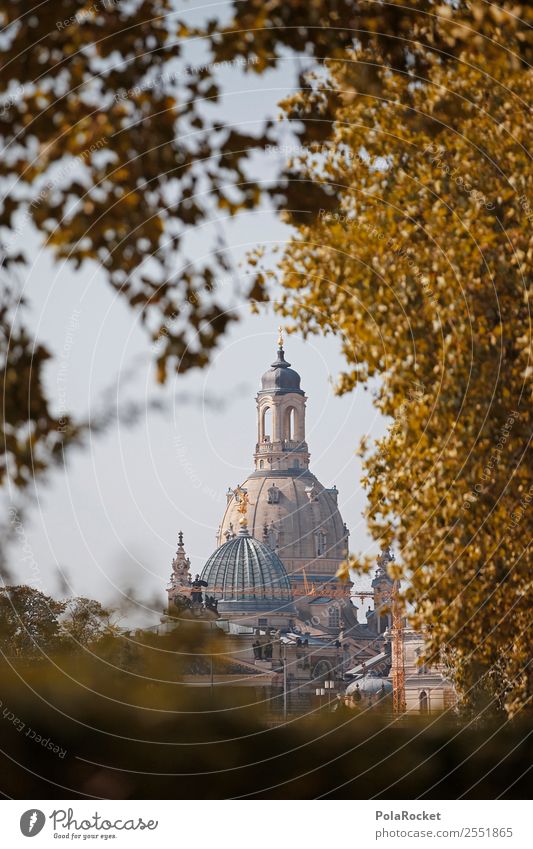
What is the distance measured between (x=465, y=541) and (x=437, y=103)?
3.04 metres

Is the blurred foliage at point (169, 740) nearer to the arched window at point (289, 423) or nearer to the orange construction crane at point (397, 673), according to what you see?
the orange construction crane at point (397, 673)

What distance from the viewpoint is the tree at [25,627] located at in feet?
35.7

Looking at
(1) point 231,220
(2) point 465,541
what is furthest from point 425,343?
(1) point 231,220

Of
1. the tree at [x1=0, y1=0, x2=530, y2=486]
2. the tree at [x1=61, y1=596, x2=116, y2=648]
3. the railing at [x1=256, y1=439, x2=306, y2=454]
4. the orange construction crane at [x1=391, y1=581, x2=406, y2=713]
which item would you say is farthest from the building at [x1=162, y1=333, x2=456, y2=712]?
the tree at [x1=0, y1=0, x2=530, y2=486]

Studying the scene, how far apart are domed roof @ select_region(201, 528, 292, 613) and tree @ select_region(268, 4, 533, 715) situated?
11338cm

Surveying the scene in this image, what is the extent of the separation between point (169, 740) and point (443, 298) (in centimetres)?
360

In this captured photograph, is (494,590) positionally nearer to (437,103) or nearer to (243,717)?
(243,717)

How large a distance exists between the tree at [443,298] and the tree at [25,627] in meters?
2.93

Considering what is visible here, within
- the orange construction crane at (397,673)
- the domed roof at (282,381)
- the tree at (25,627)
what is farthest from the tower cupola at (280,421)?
the tree at (25,627)

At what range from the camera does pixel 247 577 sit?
128750mm

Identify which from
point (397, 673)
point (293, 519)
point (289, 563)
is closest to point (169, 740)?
point (397, 673)

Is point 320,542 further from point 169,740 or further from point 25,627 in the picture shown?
point 169,740

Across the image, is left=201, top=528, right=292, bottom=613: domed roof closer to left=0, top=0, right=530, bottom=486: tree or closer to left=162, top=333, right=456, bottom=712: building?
left=162, top=333, right=456, bottom=712: building

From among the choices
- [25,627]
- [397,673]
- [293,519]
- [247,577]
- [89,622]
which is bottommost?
[25,627]
